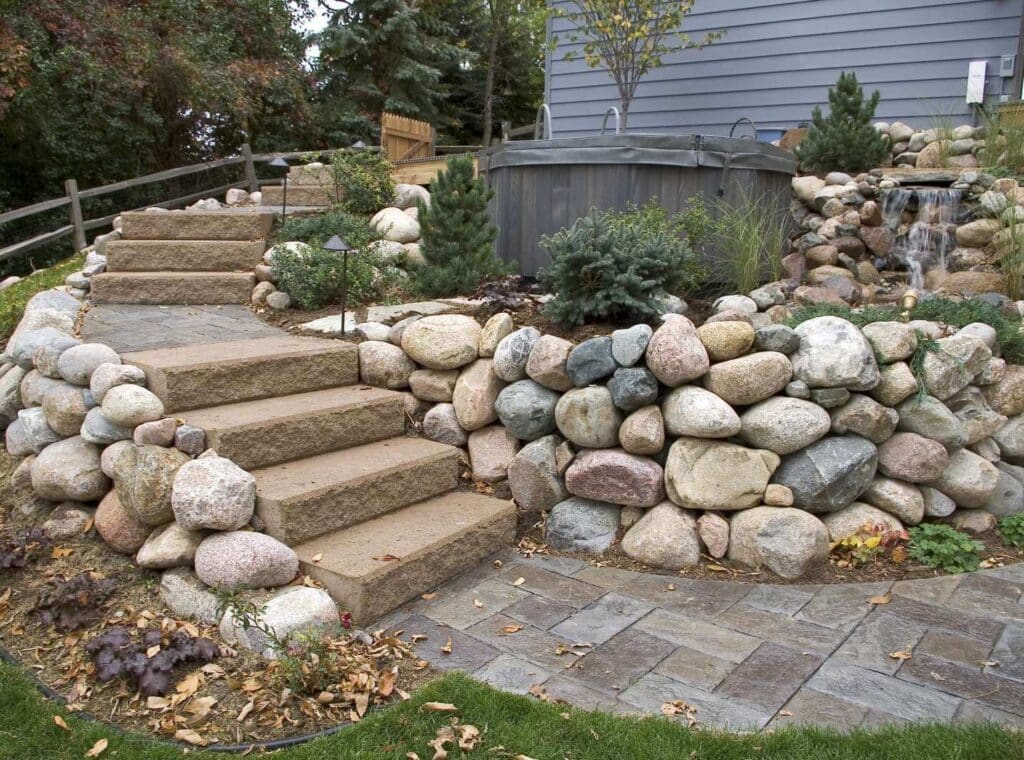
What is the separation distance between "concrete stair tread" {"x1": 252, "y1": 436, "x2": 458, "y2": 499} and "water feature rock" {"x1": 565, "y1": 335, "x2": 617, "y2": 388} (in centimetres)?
74

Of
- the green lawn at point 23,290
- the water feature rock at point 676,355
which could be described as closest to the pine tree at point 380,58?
the green lawn at point 23,290

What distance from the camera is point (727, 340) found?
12.3 feet

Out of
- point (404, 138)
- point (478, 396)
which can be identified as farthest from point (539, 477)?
point (404, 138)

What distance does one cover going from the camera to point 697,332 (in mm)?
3848

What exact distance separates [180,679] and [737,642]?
1969 millimetres

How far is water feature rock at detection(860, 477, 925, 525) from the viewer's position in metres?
3.78

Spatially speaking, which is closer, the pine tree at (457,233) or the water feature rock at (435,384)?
the water feature rock at (435,384)

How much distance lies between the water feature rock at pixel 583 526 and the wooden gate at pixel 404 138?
7.41 m

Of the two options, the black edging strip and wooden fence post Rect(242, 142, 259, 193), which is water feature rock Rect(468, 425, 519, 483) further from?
wooden fence post Rect(242, 142, 259, 193)

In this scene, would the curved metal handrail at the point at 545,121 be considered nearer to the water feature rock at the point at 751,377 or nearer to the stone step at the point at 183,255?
the stone step at the point at 183,255

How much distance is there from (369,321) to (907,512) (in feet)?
10.3

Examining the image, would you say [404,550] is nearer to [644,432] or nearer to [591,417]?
[591,417]

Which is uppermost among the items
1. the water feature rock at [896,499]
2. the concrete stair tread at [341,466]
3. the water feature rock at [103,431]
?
the water feature rock at [103,431]

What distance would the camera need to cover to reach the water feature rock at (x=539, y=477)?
402cm
